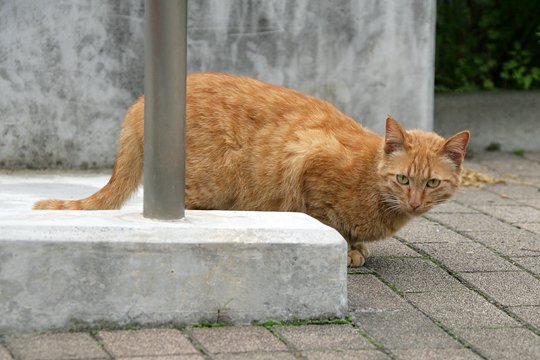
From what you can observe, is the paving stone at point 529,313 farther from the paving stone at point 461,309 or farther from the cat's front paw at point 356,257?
the cat's front paw at point 356,257

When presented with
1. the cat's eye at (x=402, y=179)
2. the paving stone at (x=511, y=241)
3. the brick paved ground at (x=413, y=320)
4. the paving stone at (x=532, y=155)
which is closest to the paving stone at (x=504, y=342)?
the brick paved ground at (x=413, y=320)

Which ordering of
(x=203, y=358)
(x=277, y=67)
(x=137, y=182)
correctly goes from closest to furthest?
(x=203, y=358), (x=137, y=182), (x=277, y=67)

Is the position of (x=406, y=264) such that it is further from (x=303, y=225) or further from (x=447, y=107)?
(x=447, y=107)

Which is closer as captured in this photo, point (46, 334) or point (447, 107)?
point (46, 334)

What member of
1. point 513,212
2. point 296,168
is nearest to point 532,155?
point 513,212

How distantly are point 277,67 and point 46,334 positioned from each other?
146 inches

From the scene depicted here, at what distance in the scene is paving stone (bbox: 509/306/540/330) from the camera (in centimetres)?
419

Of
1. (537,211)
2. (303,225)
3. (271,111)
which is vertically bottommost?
(537,211)

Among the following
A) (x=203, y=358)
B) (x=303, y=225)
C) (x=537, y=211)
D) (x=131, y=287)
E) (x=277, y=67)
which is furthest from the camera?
(x=277, y=67)

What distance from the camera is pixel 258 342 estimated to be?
378cm

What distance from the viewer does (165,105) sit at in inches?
156

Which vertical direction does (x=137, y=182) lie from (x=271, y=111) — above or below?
below

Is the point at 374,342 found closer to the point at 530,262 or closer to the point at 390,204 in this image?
the point at 390,204

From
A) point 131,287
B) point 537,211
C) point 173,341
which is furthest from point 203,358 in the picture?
point 537,211
